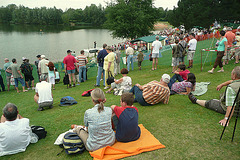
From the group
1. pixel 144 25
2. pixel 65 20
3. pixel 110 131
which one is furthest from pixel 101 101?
pixel 65 20

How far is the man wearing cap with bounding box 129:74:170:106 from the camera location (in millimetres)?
5234

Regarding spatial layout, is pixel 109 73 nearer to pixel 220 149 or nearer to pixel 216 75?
pixel 216 75

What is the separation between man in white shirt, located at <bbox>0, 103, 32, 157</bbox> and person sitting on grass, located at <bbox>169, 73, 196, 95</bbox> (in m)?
4.92

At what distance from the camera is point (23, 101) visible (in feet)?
27.6

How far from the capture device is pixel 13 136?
353 centimetres

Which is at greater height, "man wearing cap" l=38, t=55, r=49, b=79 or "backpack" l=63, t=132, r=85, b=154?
"man wearing cap" l=38, t=55, r=49, b=79

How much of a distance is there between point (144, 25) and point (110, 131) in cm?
3261

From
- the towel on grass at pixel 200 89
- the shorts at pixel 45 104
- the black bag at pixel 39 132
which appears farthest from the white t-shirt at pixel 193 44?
the black bag at pixel 39 132

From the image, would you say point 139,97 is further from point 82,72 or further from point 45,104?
point 82,72

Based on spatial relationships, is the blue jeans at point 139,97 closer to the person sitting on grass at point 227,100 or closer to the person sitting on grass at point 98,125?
the person sitting on grass at point 227,100

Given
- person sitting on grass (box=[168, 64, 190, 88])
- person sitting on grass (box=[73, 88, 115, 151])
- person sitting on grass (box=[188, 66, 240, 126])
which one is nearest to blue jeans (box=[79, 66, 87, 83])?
person sitting on grass (box=[168, 64, 190, 88])

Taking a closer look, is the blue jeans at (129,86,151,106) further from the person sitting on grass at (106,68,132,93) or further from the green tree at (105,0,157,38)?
the green tree at (105,0,157,38)

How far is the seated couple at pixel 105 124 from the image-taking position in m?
3.30

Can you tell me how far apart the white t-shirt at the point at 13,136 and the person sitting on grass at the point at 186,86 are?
492cm
